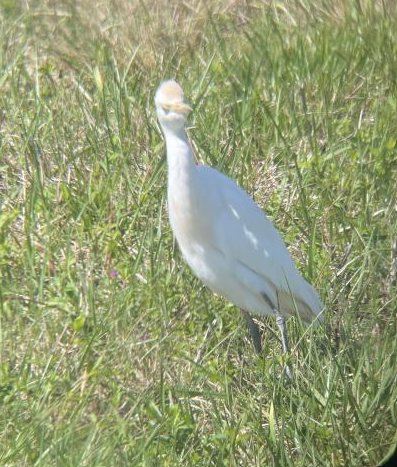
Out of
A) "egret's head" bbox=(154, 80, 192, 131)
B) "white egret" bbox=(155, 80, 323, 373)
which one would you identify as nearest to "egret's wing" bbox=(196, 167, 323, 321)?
"white egret" bbox=(155, 80, 323, 373)

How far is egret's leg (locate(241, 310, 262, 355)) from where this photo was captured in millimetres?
3719

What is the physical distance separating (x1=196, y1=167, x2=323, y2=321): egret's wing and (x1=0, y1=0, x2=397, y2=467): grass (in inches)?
3.7

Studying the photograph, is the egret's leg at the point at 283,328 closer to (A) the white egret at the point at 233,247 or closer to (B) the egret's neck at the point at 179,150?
(A) the white egret at the point at 233,247

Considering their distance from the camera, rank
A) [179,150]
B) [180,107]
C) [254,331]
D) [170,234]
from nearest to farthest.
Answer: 1. [180,107]
2. [179,150]
3. [254,331]
4. [170,234]

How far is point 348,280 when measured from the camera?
3.87 metres

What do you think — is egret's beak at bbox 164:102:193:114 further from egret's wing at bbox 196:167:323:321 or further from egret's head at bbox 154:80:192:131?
egret's wing at bbox 196:167:323:321

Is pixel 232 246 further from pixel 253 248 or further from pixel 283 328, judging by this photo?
pixel 283 328

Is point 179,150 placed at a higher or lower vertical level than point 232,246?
higher

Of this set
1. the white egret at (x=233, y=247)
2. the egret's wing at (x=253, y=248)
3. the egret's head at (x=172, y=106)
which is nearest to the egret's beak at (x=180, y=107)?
the egret's head at (x=172, y=106)

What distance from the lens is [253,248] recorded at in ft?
12.6

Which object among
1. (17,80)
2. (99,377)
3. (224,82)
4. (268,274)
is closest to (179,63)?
(224,82)

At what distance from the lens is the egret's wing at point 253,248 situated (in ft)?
12.5

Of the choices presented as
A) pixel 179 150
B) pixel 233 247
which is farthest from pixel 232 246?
pixel 179 150

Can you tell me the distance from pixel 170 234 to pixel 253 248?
1.36 ft
